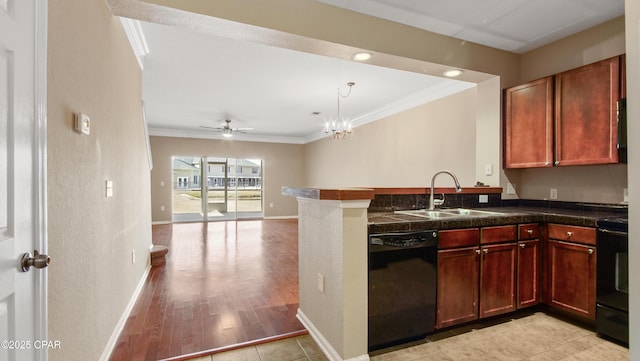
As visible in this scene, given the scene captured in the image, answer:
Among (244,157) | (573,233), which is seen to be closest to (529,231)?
(573,233)

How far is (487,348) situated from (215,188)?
8.29 meters

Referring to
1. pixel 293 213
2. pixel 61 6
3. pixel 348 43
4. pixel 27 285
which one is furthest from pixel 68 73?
pixel 293 213

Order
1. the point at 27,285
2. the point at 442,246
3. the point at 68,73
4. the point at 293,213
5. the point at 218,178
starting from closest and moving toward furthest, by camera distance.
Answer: the point at 27,285, the point at 68,73, the point at 442,246, the point at 218,178, the point at 293,213

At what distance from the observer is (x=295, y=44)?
2512mm

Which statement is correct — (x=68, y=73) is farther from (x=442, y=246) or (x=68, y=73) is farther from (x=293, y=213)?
(x=293, y=213)

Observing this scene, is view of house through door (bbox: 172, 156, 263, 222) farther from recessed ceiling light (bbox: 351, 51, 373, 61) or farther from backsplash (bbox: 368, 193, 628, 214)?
backsplash (bbox: 368, 193, 628, 214)

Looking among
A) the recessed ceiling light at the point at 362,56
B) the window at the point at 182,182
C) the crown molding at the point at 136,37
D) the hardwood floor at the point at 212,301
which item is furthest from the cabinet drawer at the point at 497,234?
the window at the point at 182,182

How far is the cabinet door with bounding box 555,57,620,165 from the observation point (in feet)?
7.98

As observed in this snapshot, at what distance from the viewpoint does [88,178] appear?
5.71 ft

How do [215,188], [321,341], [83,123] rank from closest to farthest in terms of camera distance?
[83,123]
[321,341]
[215,188]

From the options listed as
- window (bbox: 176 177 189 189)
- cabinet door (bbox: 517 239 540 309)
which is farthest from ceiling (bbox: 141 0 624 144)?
cabinet door (bbox: 517 239 540 309)

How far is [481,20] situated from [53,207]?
3422mm

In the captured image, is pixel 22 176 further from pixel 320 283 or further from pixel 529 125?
pixel 529 125

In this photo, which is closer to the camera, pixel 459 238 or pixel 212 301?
pixel 459 238
